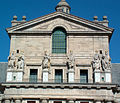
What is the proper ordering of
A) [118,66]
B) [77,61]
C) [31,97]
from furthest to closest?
[118,66] → [77,61] → [31,97]

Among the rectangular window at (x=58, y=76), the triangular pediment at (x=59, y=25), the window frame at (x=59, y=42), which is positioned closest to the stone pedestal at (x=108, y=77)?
the rectangular window at (x=58, y=76)

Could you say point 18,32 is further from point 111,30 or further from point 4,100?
point 111,30

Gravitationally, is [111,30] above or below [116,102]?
above

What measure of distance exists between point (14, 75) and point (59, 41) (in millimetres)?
6266

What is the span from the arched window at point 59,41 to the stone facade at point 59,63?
318mm

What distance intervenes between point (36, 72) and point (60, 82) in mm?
2873

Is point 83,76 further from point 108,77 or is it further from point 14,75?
point 14,75

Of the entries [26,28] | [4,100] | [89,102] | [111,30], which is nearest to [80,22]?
[111,30]

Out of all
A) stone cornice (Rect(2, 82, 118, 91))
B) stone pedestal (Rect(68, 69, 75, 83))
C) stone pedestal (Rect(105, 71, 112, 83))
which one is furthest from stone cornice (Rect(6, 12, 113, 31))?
stone cornice (Rect(2, 82, 118, 91))

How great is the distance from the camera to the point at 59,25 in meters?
37.4

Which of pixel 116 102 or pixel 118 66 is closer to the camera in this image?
pixel 116 102

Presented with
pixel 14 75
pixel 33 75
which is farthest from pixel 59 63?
pixel 14 75

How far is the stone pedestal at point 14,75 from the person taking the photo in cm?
3462

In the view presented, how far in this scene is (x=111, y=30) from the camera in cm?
3647
